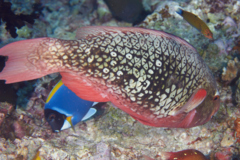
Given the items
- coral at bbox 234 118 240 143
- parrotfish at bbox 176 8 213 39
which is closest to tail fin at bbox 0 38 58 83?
parrotfish at bbox 176 8 213 39

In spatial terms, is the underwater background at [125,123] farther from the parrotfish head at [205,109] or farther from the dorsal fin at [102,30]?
the dorsal fin at [102,30]

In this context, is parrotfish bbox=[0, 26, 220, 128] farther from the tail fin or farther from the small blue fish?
the small blue fish

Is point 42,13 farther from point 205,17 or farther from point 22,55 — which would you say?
point 205,17

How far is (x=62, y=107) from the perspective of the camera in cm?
244

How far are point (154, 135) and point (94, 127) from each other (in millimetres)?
1038

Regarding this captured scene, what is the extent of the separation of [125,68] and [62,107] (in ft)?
4.21

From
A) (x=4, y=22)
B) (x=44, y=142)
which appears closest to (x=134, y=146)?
(x=44, y=142)

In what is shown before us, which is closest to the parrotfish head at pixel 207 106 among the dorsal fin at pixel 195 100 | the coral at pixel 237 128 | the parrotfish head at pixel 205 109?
the parrotfish head at pixel 205 109

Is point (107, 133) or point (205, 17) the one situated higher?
point (205, 17)

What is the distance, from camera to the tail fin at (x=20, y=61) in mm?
1655

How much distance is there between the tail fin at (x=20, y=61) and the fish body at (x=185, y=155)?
90.8 inches

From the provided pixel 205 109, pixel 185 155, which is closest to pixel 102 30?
pixel 205 109

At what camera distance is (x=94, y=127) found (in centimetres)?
277

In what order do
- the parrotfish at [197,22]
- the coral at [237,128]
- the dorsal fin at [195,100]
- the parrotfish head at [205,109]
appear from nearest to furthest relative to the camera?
the dorsal fin at [195,100]
the parrotfish head at [205,109]
the coral at [237,128]
the parrotfish at [197,22]
